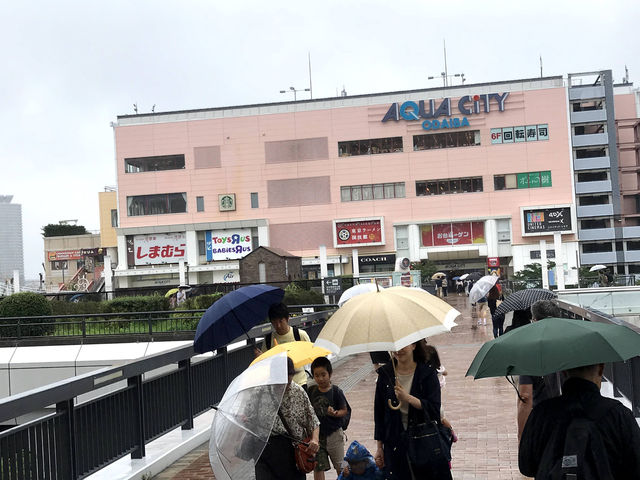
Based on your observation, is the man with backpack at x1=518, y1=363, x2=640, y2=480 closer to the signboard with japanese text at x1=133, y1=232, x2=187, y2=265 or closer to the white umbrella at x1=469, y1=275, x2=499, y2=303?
the white umbrella at x1=469, y1=275, x2=499, y2=303

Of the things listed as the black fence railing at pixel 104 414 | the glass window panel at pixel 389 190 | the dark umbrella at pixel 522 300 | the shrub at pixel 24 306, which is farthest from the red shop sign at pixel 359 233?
the dark umbrella at pixel 522 300

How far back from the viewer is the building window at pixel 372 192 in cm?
6669

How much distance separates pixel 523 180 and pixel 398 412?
6162cm

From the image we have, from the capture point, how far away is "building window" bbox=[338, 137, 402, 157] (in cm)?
6706

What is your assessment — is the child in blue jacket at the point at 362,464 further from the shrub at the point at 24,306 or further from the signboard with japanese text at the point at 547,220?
the signboard with japanese text at the point at 547,220

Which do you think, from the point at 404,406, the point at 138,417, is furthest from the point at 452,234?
the point at 404,406

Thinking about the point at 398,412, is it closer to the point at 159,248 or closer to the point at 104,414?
the point at 104,414

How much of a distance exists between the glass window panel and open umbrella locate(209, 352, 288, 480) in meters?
62.1

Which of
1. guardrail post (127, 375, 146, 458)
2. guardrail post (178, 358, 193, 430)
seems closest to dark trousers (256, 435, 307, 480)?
guardrail post (127, 375, 146, 458)

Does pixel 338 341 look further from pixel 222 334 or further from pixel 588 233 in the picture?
pixel 588 233

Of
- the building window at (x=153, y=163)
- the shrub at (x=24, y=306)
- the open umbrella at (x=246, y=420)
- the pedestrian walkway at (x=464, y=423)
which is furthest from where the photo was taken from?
the building window at (x=153, y=163)

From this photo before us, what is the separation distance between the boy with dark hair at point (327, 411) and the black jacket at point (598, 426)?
2449mm

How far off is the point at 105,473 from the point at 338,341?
3.37 meters

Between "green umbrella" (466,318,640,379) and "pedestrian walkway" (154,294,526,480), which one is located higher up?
"green umbrella" (466,318,640,379)
